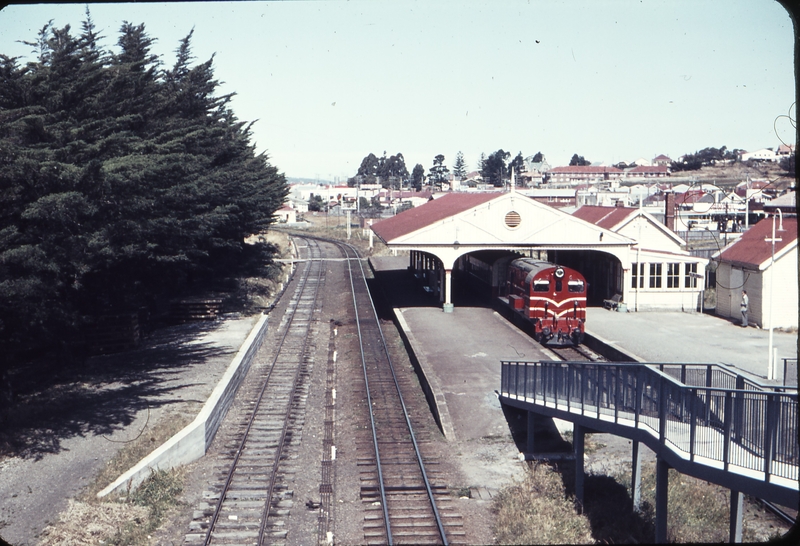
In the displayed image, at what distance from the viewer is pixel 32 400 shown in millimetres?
18297

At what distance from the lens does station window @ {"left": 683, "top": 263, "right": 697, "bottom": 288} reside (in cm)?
3053

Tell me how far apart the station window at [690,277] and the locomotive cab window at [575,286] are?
8.45 meters

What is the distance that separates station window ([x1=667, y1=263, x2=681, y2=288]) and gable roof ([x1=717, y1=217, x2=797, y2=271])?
1.90 metres

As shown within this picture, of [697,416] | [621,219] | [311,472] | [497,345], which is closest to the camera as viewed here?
[697,416]

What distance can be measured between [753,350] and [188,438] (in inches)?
674

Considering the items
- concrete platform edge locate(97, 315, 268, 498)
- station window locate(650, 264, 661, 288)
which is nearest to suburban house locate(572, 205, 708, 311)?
station window locate(650, 264, 661, 288)

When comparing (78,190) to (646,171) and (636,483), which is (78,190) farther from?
(646,171)

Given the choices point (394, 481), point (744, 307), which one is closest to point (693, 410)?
point (394, 481)

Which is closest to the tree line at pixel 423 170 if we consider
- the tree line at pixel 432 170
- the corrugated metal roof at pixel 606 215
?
the tree line at pixel 432 170

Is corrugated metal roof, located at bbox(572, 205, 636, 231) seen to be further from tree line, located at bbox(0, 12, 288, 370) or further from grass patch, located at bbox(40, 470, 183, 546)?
grass patch, located at bbox(40, 470, 183, 546)

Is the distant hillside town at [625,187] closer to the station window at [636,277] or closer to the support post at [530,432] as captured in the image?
the station window at [636,277]

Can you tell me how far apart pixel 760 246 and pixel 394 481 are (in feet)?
64.6

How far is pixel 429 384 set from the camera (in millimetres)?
18641

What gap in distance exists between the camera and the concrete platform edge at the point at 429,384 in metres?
16.4
